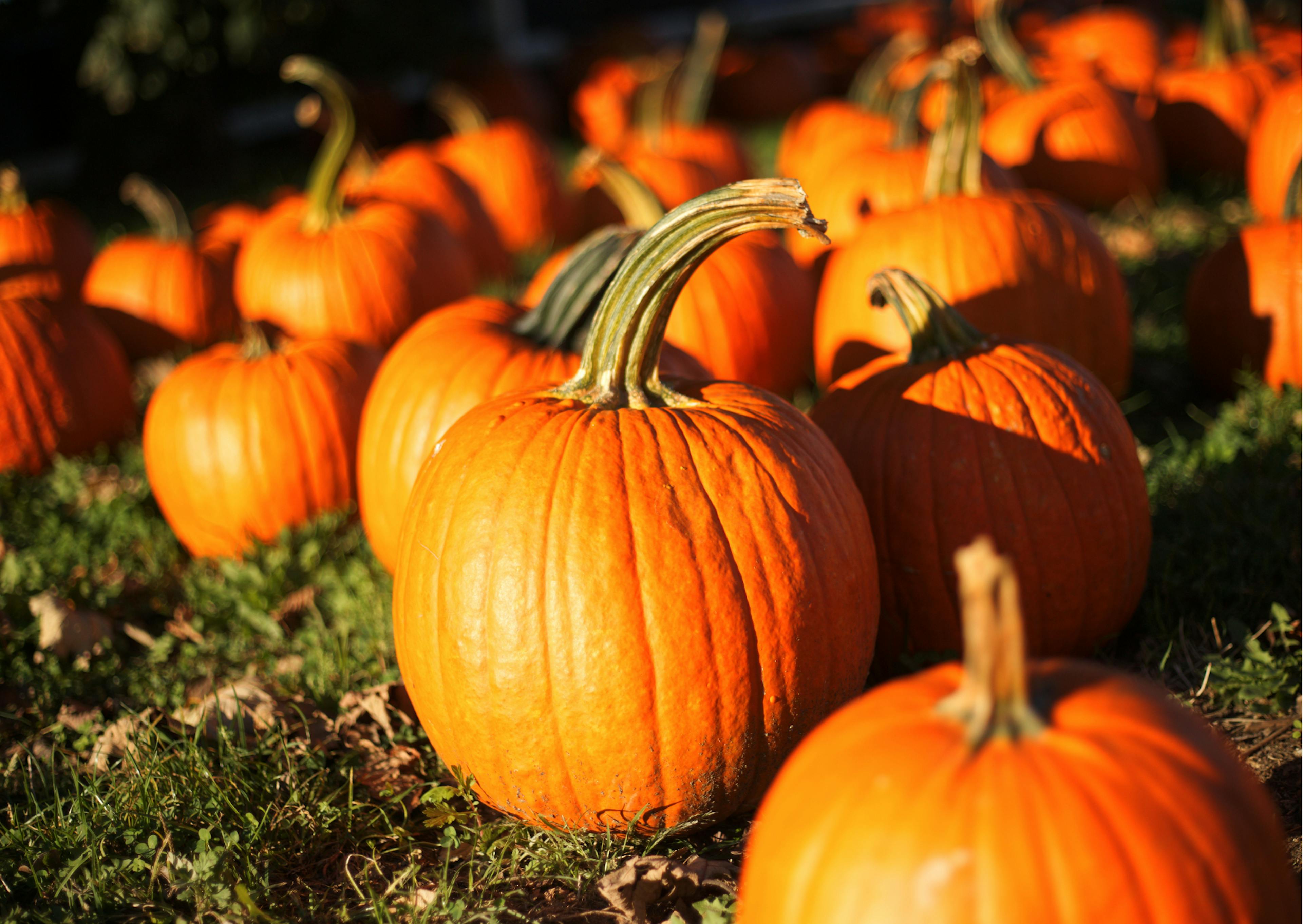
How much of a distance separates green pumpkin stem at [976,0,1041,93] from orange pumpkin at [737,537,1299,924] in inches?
189

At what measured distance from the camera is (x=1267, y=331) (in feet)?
12.8

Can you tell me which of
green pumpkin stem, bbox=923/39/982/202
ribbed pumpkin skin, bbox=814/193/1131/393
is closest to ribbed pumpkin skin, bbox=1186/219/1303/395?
ribbed pumpkin skin, bbox=814/193/1131/393

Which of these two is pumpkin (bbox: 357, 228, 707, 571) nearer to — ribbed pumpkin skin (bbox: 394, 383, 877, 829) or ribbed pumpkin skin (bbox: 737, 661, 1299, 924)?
ribbed pumpkin skin (bbox: 394, 383, 877, 829)

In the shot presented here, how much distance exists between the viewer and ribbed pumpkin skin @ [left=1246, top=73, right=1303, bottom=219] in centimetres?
515

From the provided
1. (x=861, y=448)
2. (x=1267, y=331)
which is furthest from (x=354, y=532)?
(x=1267, y=331)

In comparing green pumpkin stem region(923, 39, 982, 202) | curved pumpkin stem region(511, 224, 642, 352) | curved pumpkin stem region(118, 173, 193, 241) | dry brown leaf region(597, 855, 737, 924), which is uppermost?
curved pumpkin stem region(118, 173, 193, 241)

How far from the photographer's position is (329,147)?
17.1 feet

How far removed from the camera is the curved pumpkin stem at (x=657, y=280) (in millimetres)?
2076

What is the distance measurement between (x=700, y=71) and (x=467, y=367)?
5.02 m

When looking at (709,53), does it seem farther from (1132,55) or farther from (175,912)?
(175,912)

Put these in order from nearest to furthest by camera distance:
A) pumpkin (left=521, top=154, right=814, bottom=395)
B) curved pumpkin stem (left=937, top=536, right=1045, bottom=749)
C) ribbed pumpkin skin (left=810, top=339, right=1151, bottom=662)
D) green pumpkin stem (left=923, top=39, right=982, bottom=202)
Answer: curved pumpkin stem (left=937, top=536, right=1045, bottom=749)
ribbed pumpkin skin (left=810, top=339, right=1151, bottom=662)
green pumpkin stem (left=923, top=39, right=982, bottom=202)
pumpkin (left=521, top=154, right=814, bottom=395)

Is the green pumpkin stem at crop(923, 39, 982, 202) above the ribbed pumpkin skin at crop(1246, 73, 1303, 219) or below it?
above

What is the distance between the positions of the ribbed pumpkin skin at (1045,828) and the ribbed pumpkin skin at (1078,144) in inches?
203

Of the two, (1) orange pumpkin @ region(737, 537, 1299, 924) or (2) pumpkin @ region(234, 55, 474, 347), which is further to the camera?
(2) pumpkin @ region(234, 55, 474, 347)
